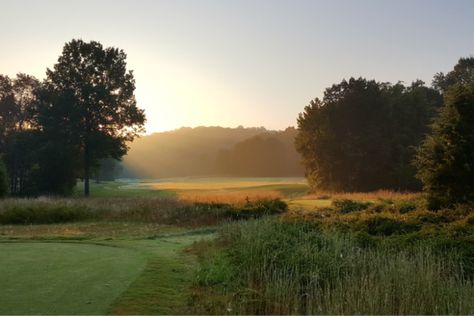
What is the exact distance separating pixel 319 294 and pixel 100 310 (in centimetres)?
340

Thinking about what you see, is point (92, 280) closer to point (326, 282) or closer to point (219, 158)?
point (326, 282)

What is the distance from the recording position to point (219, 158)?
132500mm

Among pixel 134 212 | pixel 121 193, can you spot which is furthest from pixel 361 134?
pixel 134 212

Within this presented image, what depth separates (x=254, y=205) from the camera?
2816 centimetres

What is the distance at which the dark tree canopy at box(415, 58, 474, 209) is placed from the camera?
898 inches

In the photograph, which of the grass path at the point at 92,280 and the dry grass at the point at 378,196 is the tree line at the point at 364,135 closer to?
the dry grass at the point at 378,196

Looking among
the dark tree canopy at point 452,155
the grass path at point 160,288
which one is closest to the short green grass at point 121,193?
the dark tree canopy at point 452,155

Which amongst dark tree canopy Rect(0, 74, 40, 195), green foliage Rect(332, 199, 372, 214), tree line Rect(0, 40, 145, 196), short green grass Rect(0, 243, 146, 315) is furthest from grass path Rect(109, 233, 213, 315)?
dark tree canopy Rect(0, 74, 40, 195)

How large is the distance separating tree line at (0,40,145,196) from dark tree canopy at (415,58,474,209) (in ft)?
101

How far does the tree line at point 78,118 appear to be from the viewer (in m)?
45.3

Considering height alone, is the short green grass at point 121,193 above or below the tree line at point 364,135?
below

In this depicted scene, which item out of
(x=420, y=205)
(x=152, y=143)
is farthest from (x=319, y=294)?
(x=152, y=143)

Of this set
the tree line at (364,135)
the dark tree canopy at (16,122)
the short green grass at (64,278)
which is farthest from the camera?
the dark tree canopy at (16,122)

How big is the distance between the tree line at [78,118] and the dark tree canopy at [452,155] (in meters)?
30.9
